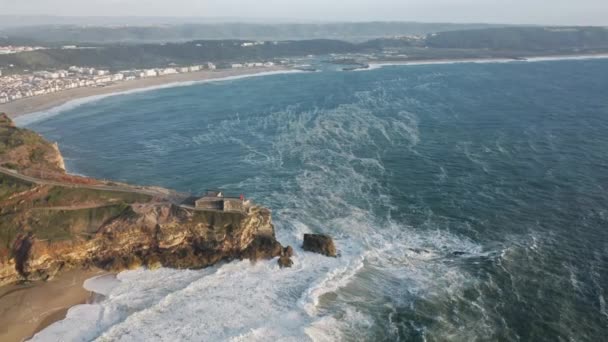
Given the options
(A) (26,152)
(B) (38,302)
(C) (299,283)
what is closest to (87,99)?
(A) (26,152)

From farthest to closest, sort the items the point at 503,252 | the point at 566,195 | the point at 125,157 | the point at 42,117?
the point at 42,117 < the point at 125,157 < the point at 566,195 < the point at 503,252

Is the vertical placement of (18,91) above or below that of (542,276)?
above

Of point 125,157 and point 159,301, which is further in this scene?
point 125,157

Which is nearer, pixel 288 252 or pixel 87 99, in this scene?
pixel 288 252

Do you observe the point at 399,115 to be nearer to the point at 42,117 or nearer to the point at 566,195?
the point at 566,195

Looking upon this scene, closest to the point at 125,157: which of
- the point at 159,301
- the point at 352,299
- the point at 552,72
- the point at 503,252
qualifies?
the point at 159,301

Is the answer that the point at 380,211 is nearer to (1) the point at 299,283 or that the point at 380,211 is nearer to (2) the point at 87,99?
(1) the point at 299,283
